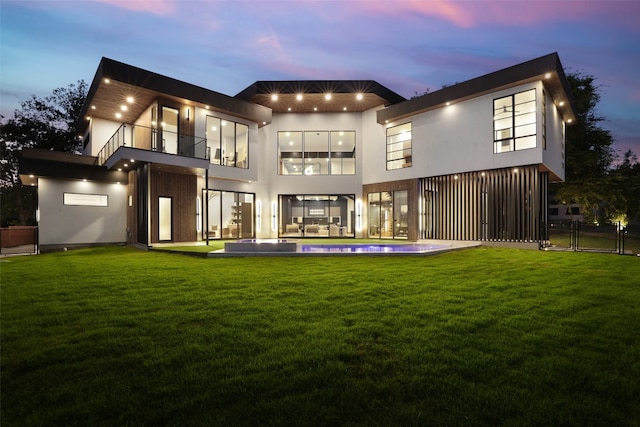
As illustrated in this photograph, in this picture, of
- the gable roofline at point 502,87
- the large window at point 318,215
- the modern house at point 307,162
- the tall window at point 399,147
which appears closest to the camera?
the gable roofline at point 502,87

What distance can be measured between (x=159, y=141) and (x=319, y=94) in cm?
868

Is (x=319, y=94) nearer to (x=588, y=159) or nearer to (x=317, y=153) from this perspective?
(x=317, y=153)

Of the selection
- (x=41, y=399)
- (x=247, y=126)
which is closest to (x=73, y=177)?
(x=247, y=126)

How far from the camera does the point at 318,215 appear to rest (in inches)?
886

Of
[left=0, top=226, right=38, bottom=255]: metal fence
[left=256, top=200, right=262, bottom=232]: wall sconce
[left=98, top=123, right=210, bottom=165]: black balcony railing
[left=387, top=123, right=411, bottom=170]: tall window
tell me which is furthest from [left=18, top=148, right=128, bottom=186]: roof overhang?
[left=387, top=123, right=411, bottom=170]: tall window

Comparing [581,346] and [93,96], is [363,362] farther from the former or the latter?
[93,96]

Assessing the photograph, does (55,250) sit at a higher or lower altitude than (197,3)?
lower

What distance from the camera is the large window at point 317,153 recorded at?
21.8 meters

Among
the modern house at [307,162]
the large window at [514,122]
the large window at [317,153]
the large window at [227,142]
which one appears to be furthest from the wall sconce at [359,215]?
the large window at [514,122]

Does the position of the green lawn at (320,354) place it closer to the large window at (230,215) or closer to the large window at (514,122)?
the large window at (514,122)

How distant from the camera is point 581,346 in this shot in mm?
3611

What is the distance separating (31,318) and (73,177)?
15.2 meters

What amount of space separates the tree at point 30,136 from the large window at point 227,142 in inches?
808

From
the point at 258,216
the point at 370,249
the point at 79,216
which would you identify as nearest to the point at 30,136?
the point at 79,216
